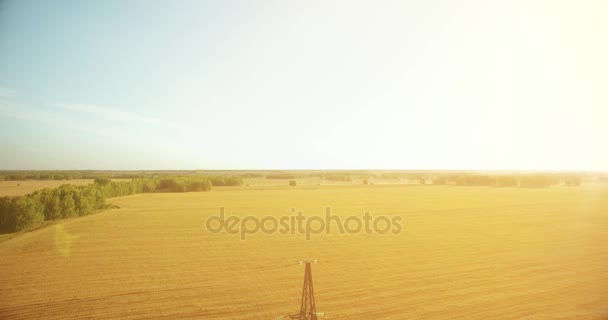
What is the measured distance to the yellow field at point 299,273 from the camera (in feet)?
37.5

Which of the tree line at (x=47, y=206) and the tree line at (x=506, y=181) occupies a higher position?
the tree line at (x=47, y=206)

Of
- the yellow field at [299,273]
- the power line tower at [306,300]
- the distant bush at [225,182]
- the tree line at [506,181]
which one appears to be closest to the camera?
the power line tower at [306,300]

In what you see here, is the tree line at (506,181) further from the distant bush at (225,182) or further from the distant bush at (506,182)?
the distant bush at (225,182)

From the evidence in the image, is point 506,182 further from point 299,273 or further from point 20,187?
point 20,187

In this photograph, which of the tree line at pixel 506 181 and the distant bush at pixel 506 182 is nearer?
the distant bush at pixel 506 182

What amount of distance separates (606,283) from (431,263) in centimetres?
656

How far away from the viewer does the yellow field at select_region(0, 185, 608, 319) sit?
11.4m

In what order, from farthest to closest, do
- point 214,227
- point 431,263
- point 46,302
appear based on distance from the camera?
point 214,227 < point 431,263 < point 46,302

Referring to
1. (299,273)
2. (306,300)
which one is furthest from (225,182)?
(306,300)

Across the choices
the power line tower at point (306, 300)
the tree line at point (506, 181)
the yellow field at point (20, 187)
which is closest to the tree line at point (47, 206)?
the yellow field at point (20, 187)

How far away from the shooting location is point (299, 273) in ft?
52.2

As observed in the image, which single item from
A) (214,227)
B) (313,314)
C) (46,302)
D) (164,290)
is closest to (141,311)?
(164,290)

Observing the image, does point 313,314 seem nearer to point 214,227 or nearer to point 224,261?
point 224,261

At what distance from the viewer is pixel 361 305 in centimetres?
1180
